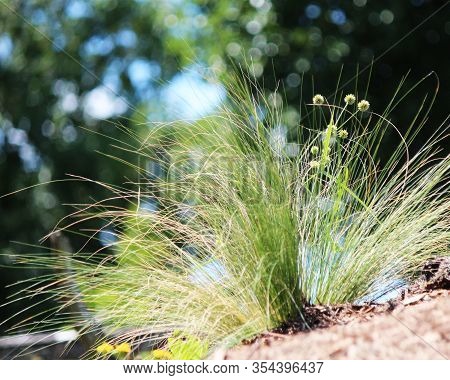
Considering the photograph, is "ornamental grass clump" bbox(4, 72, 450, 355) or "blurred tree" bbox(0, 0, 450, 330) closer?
"ornamental grass clump" bbox(4, 72, 450, 355)

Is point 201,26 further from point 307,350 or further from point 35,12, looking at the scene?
point 307,350

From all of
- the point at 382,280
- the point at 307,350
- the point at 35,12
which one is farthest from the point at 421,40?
the point at 35,12

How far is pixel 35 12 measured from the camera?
661 inches

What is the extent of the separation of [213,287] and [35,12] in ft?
51.4

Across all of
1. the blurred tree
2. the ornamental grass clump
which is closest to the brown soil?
the ornamental grass clump

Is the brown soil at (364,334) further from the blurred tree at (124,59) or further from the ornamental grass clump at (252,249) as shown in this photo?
the blurred tree at (124,59)

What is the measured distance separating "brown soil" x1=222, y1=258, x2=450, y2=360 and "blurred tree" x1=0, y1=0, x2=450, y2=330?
676 cm

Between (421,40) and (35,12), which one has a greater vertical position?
(35,12)

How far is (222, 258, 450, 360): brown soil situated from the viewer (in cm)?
200

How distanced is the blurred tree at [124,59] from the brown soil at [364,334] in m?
6.76

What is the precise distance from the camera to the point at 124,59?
57.0ft

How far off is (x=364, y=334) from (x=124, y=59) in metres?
16.0

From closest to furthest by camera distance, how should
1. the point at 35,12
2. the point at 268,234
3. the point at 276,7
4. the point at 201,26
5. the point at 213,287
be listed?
the point at 268,234, the point at 213,287, the point at 276,7, the point at 201,26, the point at 35,12

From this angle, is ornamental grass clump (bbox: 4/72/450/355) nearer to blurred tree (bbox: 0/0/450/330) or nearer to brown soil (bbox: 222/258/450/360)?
brown soil (bbox: 222/258/450/360)
